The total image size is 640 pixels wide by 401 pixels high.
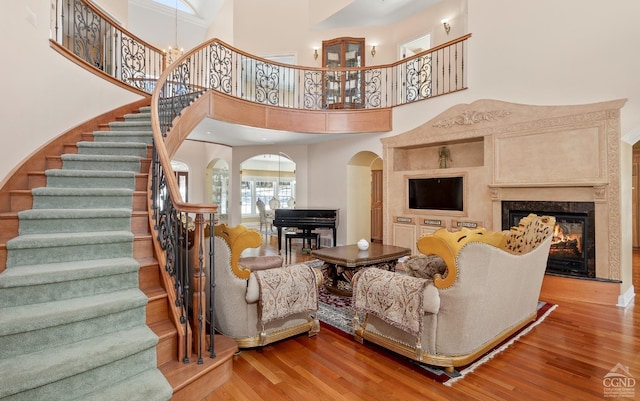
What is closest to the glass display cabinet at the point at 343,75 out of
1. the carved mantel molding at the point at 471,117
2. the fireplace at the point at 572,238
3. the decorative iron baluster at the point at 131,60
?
the carved mantel molding at the point at 471,117

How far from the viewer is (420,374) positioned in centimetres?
231

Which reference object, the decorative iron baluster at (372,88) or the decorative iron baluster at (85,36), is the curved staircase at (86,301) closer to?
the decorative iron baluster at (85,36)

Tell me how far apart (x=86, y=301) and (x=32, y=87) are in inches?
94.3

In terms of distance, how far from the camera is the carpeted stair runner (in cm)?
159

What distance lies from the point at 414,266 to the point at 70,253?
2.73m

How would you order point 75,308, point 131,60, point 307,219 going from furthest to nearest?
1. point 131,60
2. point 307,219
3. point 75,308

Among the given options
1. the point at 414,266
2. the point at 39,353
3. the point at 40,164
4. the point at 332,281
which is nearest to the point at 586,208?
the point at 414,266

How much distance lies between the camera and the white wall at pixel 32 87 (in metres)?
2.71

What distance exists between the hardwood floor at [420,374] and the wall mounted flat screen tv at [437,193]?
9.04 ft

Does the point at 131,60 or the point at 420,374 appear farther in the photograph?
the point at 131,60

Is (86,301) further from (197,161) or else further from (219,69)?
(197,161)

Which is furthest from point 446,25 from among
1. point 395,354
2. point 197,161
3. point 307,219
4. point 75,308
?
point 197,161

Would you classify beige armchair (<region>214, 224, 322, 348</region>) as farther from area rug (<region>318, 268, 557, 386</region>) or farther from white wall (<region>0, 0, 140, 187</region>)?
white wall (<region>0, 0, 140, 187</region>)

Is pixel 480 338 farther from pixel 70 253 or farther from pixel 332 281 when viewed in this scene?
pixel 70 253
